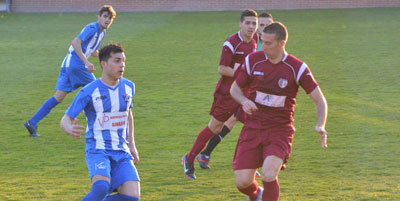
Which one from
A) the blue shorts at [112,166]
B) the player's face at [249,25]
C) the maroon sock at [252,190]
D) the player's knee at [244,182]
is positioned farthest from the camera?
the player's face at [249,25]

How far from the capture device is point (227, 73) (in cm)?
799

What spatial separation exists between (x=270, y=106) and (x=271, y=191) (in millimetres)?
782

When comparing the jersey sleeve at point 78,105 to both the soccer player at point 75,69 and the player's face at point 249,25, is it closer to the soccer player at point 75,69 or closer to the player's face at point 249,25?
the player's face at point 249,25

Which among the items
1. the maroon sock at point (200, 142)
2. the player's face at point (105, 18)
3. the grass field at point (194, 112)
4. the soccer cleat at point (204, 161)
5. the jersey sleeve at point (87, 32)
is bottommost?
the grass field at point (194, 112)

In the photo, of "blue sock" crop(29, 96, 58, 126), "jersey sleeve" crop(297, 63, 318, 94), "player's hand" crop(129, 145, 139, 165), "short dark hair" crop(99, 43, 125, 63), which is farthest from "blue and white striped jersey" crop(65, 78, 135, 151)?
"blue sock" crop(29, 96, 58, 126)

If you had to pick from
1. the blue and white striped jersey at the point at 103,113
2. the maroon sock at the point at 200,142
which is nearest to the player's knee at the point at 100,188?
the blue and white striped jersey at the point at 103,113

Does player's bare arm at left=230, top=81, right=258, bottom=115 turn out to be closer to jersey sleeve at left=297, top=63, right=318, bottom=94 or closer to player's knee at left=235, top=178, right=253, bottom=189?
jersey sleeve at left=297, top=63, right=318, bottom=94

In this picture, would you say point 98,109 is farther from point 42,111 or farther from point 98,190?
point 42,111

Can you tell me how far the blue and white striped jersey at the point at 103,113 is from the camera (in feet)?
19.5

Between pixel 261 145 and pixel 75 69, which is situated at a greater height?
pixel 261 145

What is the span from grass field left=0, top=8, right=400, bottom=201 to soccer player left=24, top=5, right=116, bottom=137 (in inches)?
15.4

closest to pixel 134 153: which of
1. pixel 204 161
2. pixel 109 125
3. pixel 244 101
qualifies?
pixel 109 125

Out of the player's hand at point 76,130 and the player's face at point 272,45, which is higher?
the player's face at point 272,45

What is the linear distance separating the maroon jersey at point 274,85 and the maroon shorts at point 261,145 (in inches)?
2.6
